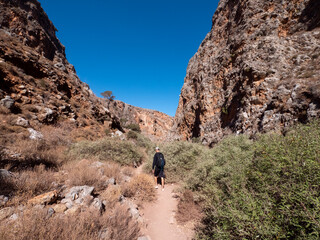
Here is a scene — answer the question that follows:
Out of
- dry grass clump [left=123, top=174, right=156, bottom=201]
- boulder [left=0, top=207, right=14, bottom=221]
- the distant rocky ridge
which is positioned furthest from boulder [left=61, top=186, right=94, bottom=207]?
the distant rocky ridge

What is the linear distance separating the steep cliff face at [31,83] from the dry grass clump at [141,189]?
7.84 m

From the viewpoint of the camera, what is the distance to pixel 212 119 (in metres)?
15.2

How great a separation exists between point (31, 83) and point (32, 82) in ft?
0.73

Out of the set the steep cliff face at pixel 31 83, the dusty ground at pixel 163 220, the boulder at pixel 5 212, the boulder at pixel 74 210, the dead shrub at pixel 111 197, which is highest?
the steep cliff face at pixel 31 83

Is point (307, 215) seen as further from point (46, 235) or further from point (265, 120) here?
point (265, 120)

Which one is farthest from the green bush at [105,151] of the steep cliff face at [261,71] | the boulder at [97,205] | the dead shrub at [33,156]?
the steep cliff face at [261,71]

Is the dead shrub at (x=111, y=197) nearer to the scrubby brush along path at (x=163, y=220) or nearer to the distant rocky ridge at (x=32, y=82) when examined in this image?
the scrubby brush along path at (x=163, y=220)

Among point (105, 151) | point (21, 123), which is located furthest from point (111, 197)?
point (21, 123)

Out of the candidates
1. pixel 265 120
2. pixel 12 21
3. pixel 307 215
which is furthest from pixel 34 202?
pixel 12 21

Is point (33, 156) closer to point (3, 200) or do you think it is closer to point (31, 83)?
point (3, 200)

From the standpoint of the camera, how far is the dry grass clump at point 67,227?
183 centimetres

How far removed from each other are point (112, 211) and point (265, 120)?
9.90 metres

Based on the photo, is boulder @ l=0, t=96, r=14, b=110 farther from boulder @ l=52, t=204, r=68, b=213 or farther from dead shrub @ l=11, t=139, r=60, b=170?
boulder @ l=52, t=204, r=68, b=213

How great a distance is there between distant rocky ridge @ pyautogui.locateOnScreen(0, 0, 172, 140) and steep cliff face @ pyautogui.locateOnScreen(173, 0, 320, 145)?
13051 mm
